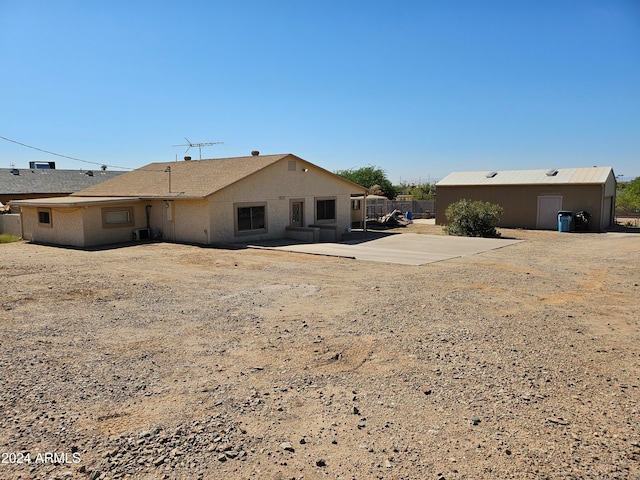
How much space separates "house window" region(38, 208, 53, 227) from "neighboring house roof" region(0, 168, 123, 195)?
19.5 metres

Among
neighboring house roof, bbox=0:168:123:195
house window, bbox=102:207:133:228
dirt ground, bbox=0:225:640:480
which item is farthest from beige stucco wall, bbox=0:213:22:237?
dirt ground, bbox=0:225:640:480

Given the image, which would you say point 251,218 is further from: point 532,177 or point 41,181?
point 41,181

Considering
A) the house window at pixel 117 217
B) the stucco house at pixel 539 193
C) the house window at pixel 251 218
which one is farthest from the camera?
the stucco house at pixel 539 193

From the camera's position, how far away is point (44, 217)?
22344 mm

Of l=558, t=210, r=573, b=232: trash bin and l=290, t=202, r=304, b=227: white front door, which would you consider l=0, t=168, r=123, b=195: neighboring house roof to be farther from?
l=558, t=210, r=573, b=232: trash bin

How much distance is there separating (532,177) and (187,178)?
2022 centimetres

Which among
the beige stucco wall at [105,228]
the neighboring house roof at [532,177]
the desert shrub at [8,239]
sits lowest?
the desert shrub at [8,239]

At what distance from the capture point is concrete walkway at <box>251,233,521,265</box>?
55.7 ft

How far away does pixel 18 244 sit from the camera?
71.1ft

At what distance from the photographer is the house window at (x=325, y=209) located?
84.2 ft

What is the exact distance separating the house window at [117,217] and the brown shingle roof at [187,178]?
3.67 feet

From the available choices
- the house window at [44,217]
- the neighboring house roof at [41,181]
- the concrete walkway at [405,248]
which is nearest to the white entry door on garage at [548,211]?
the concrete walkway at [405,248]

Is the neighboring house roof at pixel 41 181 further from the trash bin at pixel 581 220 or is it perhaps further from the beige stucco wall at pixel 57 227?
the trash bin at pixel 581 220

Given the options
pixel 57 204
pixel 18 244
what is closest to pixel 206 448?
pixel 57 204
